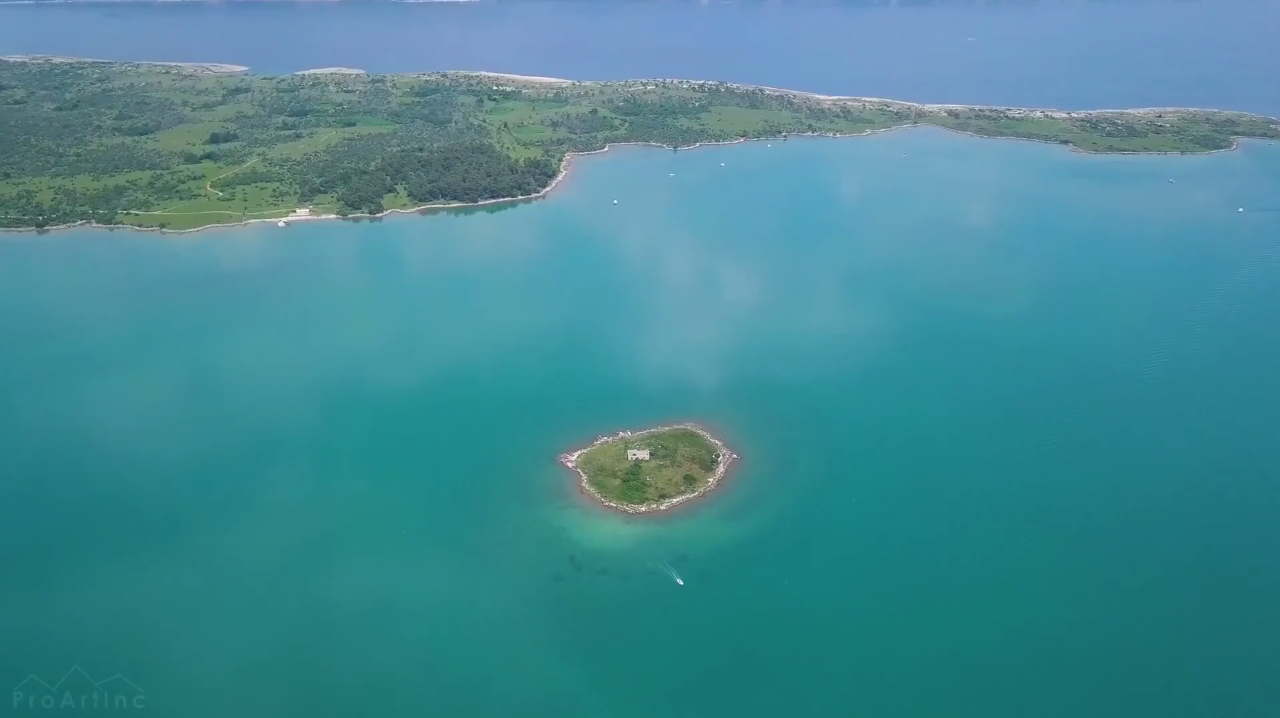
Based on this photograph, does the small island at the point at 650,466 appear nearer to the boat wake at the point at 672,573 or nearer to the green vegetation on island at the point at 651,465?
the green vegetation on island at the point at 651,465

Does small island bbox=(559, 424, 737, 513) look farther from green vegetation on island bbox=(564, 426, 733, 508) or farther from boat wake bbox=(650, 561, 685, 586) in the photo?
boat wake bbox=(650, 561, 685, 586)

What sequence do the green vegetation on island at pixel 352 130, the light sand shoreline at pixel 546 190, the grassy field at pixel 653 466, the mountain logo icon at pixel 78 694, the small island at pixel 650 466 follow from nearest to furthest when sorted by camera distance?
the mountain logo icon at pixel 78 694, the small island at pixel 650 466, the grassy field at pixel 653 466, the light sand shoreline at pixel 546 190, the green vegetation on island at pixel 352 130

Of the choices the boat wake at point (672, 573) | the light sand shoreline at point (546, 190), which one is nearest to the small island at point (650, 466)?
the boat wake at point (672, 573)

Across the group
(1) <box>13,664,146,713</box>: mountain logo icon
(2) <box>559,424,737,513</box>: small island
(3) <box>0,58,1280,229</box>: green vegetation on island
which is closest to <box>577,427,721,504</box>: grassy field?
(2) <box>559,424,737,513</box>: small island

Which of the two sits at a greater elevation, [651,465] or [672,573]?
[651,465]

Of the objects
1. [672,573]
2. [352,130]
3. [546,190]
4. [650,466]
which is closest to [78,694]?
[672,573]

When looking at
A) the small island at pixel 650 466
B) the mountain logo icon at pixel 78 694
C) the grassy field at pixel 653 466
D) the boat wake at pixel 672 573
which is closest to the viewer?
the mountain logo icon at pixel 78 694

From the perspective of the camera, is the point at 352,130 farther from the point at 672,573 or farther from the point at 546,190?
the point at 672,573
